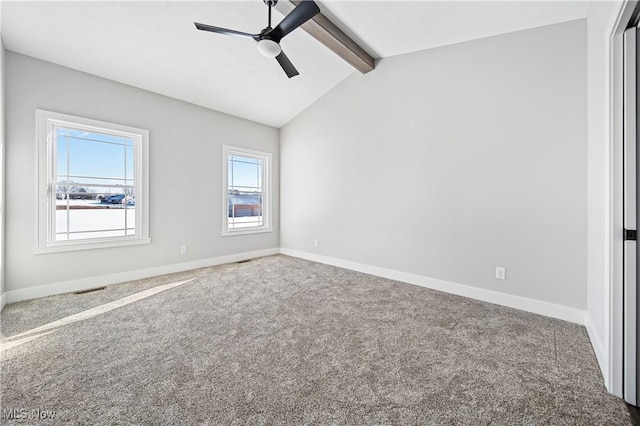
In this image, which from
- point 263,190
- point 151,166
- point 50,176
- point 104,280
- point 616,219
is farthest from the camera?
point 263,190

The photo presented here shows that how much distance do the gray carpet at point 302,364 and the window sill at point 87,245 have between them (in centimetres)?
56

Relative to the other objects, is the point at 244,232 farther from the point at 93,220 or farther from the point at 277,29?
the point at 277,29

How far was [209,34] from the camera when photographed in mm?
3020

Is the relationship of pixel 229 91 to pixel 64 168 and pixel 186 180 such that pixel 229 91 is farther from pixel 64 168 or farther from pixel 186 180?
pixel 64 168

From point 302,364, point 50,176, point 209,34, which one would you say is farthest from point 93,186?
point 302,364

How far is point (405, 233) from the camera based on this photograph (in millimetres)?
3719

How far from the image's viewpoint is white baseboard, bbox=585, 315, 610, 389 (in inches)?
65.0

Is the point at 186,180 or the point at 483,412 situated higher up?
the point at 186,180

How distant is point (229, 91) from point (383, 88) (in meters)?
2.35

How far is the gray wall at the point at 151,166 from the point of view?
291cm

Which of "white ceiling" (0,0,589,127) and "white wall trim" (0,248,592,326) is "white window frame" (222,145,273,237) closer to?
"white wall trim" (0,248,592,326)

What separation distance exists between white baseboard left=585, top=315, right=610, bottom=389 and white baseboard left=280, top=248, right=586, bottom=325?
0.49 feet

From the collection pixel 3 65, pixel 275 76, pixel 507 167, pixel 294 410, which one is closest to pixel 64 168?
pixel 3 65

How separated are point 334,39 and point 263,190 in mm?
3081
